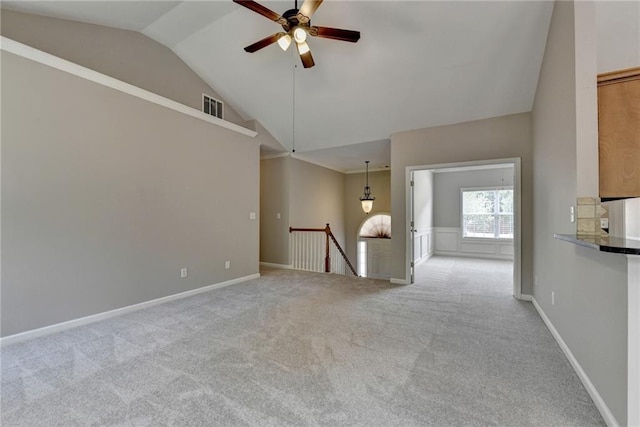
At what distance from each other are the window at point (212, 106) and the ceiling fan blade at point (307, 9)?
274cm

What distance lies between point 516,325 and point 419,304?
108 cm

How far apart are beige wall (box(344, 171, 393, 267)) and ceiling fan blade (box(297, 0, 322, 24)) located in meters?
6.26

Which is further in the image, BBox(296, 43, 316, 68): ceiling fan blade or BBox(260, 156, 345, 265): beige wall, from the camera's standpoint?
BBox(260, 156, 345, 265): beige wall

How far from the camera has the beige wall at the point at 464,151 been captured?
3885 millimetres

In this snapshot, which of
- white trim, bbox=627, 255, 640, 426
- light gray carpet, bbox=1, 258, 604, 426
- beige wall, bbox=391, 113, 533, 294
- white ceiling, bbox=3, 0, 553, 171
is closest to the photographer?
white trim, bbox=627, 255, 640, 426

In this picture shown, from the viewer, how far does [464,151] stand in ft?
14.0

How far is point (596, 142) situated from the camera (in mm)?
1975

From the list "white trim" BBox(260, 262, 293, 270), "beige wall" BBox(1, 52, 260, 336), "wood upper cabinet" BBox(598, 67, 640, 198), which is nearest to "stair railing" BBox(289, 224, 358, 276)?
"white trim" BBox(260, 262, 293, 270)

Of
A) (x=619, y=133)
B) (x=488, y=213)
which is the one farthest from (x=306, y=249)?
(x=488, y=213)

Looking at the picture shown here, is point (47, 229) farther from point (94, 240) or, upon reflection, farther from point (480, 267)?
point (480, 267)

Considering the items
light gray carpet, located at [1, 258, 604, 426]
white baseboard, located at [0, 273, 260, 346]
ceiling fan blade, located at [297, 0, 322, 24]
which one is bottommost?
light gray carpet, located at [1, 258, 604, 426]

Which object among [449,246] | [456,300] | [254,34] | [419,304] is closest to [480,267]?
[449,246]

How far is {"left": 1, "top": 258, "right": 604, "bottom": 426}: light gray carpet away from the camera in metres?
1.64

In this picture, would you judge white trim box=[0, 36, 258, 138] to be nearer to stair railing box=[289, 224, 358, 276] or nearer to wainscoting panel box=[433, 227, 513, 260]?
stair railing box=[289, 224, 358, 276]
